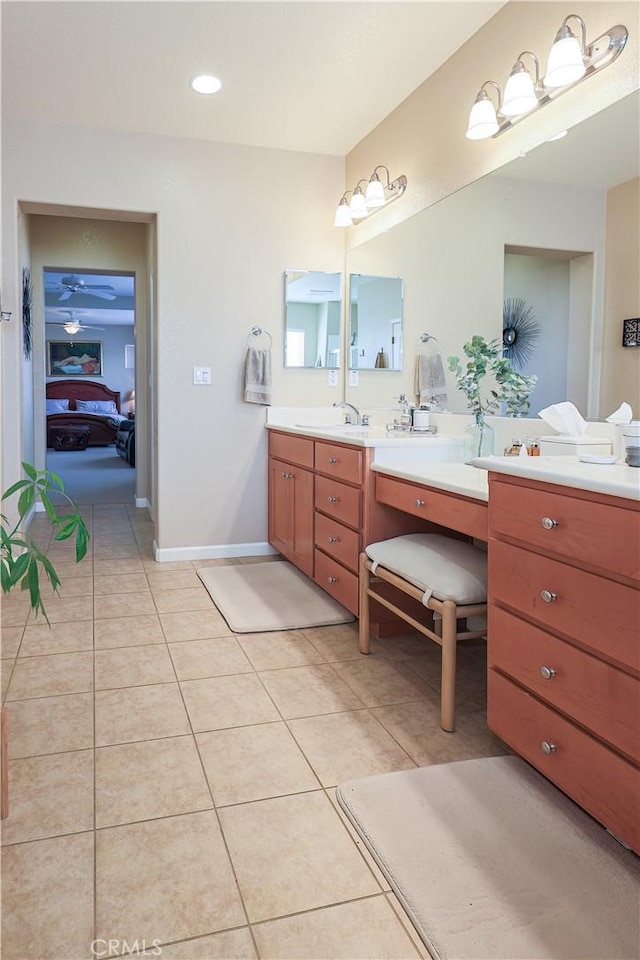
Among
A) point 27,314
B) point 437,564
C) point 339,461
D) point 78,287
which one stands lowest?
point 437,564

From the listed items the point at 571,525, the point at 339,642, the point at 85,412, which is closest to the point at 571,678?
the point at 571,525

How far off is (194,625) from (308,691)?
82 cm

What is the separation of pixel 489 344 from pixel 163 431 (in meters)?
2.02

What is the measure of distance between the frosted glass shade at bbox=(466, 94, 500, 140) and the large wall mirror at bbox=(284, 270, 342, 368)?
174cm

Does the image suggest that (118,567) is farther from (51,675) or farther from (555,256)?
(555,256)

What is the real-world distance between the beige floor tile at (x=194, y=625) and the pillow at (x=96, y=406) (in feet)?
31.9

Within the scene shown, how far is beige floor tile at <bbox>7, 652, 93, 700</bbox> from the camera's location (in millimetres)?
2227

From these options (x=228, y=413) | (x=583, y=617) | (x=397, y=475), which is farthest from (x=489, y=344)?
(x=228, y=413)

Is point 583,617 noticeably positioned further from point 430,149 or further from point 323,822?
point 430,149

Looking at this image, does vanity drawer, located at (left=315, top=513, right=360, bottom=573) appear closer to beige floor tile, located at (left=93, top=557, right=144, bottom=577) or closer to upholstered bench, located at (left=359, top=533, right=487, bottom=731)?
upholstered bench, located at (left=359, top=533, right=487, bottom=731)

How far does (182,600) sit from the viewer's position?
3242mm

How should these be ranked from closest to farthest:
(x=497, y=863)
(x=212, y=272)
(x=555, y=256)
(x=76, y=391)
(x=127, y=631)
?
(x=497, y=863) → (x=555, y=256) → (x=127, y=631) → (x=212, y=272) → (x=76, y=391)

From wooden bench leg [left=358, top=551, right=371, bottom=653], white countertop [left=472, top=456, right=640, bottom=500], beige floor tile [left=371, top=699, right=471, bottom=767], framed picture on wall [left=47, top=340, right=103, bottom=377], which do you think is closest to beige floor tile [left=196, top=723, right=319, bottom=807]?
beige floor tile [left=371, top=699, right=471, bottom=767]

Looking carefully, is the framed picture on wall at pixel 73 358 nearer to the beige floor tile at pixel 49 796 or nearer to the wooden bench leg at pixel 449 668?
the beige floor tile at pixel 49 796
